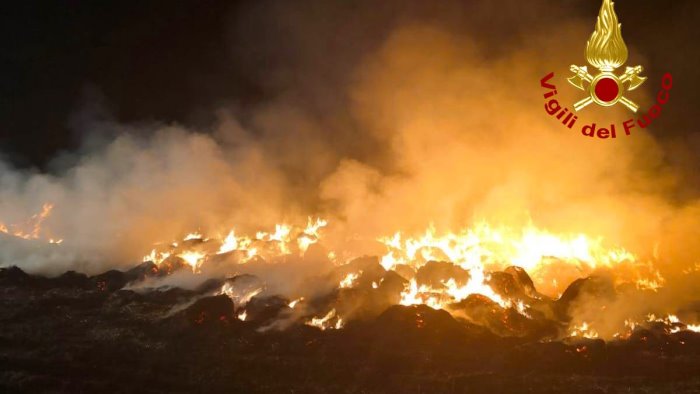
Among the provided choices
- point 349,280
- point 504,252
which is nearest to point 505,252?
point 504,252

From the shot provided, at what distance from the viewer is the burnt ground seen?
39.5 meters

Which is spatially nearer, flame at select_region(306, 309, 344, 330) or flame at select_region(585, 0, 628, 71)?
flame at select_region(585, 0, 628, 71)

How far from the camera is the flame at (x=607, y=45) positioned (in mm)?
39375

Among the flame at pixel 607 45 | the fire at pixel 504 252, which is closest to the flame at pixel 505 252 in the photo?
the fire at pixel 504 252

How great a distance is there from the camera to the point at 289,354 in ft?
145

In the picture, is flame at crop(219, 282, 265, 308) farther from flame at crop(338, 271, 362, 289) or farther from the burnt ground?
flame at crop(338, 271, 362, 289)

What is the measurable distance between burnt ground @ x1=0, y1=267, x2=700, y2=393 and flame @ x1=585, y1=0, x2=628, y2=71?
25304mm

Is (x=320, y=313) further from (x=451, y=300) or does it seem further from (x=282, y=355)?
(x=451, y=300)

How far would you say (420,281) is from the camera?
57500 mm

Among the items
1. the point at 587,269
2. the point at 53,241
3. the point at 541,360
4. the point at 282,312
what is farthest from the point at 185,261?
the point at 587,269

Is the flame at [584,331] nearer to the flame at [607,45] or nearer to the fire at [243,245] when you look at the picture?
the flame at [607,45]

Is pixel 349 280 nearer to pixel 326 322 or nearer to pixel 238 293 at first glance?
pixel 326 322

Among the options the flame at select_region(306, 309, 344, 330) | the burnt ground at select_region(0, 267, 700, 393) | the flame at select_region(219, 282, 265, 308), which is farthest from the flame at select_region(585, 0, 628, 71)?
the flame at select_region(219, 282, 265, 308)

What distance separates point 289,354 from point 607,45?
37.6 metres
